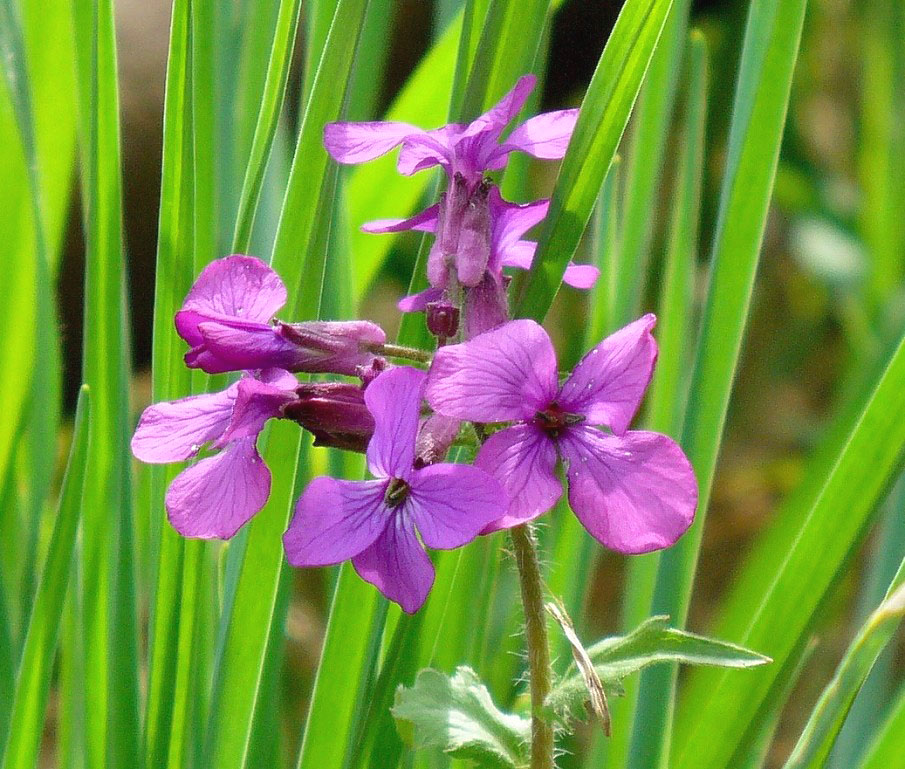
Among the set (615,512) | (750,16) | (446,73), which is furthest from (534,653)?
(446,73)

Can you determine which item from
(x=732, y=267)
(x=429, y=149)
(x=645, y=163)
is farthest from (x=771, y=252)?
(x=429, y=149)

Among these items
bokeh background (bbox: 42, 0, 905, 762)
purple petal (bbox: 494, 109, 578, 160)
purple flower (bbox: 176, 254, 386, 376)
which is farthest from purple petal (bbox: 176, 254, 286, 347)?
bokeh background (bbox: 42, 0, 905, 762)

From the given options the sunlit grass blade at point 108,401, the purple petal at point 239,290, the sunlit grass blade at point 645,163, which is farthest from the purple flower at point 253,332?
the sunlit grass blade at point 645,163

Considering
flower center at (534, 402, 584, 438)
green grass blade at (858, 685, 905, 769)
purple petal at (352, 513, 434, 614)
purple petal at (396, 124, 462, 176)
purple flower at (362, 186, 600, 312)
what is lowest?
green grass blade at (858, 685, 905, 769)

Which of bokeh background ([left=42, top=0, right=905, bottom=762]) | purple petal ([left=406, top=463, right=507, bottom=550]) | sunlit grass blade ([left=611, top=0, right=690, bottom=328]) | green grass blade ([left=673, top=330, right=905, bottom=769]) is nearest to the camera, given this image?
purple petal ([left=406, top=463, right=507, bottom=550])

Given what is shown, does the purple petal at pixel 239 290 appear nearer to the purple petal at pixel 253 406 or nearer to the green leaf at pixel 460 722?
the purple petal at pixel 253 406

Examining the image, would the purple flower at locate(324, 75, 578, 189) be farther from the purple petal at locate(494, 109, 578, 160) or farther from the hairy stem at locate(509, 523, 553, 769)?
the hairy stem at locate(509, 523, 553, 769)

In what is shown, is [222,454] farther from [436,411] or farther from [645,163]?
[645,163]
